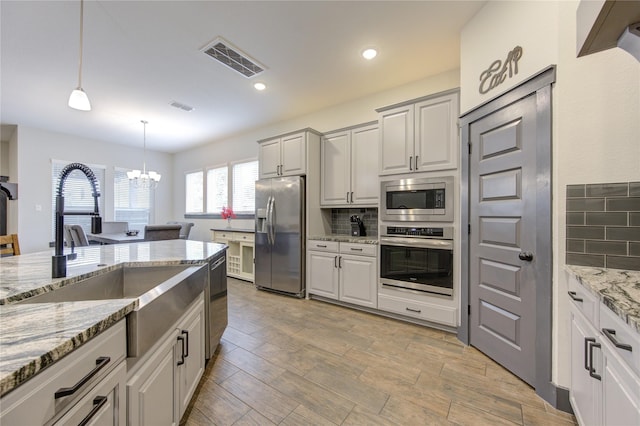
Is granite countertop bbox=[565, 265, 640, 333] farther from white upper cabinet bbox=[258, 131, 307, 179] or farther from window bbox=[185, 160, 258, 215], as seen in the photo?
window bbox=[185, 160, 258, 215]

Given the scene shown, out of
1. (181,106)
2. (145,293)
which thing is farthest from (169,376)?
(181,106)

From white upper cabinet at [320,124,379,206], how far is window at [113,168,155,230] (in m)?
5.28

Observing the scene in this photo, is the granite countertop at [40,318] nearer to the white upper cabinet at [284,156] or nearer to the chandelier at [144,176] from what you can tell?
the white upper cabinet at [284,156]

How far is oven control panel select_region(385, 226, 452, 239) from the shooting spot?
2.63 metres

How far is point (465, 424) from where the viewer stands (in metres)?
1.47

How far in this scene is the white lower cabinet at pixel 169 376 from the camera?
98cm

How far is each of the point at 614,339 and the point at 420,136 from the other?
225 centimetres

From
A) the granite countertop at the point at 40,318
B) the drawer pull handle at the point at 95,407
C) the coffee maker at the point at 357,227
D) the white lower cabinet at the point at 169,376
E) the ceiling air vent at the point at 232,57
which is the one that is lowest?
the white lower cabinet at the point at 169,376

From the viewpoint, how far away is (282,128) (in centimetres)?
485

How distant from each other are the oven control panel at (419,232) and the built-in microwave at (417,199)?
0.09m

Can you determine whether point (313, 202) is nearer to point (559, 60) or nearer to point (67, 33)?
point (559, 60)

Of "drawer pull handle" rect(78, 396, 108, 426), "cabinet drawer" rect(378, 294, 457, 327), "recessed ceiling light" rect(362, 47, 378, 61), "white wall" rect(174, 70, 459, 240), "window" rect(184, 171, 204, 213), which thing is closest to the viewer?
"drawer pull handle" rect(78, 396, 108, 426)

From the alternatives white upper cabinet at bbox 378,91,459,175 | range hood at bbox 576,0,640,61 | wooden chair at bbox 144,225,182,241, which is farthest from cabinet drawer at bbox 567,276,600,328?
wooden chair at bbox 144,225,182,241

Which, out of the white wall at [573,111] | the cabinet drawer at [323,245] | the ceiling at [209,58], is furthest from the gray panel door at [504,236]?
the cabinet drawer at [323,245]
